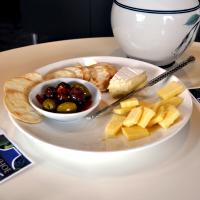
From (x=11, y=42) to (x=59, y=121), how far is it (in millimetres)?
1475

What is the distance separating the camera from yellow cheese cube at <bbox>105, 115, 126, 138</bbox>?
58 centimetres

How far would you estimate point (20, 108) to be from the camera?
2.01ft

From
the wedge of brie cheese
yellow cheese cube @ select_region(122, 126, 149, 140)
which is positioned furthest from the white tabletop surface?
the wedge of brie cheese

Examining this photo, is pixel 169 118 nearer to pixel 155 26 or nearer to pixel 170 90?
pixel 170 90

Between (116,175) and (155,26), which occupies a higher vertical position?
(155,26)

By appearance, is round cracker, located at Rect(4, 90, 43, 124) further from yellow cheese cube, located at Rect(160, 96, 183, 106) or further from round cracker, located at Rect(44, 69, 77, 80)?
yellow cheese cube, located at Rect(160, 96, 183, 106)

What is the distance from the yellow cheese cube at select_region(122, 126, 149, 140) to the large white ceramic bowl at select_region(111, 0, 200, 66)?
10.7 inches

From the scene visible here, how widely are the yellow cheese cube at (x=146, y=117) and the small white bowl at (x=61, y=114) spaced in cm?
9

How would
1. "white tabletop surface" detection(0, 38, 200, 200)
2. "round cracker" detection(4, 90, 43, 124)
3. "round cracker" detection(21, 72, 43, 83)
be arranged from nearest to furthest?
1. "white tabletop surface" detection(0, 38, 200, 200)
2. "round cracker" detection(4, 90, 43, 124)
3. "round cracker" detection(21, 72, 43, 83)

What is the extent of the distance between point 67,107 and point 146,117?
0.14m

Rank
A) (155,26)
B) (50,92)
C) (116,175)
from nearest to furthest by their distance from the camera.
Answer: (116,175) < (50,92) < (155,26)

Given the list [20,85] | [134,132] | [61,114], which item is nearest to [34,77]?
[20,85]

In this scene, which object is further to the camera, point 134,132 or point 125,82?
point 125,82

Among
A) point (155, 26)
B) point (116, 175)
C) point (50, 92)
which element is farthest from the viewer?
point (155, 26)
